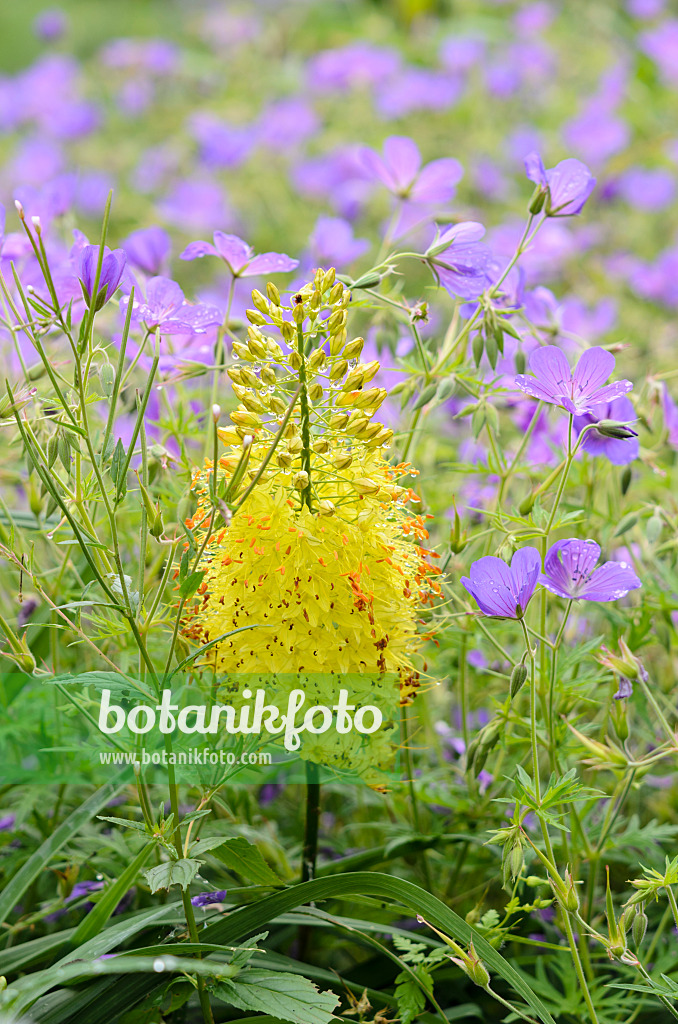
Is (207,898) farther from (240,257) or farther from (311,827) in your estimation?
(240,257)

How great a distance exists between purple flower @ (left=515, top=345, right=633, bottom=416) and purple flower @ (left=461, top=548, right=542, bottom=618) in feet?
0.36

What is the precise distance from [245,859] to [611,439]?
412 mm

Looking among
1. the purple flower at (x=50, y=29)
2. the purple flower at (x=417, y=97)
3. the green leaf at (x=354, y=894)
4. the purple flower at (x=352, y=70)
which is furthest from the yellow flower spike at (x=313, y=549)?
the purple flower at (x=50, y=29)

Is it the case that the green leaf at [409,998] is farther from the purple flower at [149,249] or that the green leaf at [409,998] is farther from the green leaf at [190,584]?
the purple flower at [149,249]

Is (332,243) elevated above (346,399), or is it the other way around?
(332,243)

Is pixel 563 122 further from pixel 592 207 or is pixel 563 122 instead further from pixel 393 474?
pixel 393 474

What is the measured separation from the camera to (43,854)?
728 mm

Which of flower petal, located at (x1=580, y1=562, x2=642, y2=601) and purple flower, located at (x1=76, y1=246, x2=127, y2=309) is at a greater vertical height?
purple flower, located at (x1=76, y1=246, x2=127, y2=309)

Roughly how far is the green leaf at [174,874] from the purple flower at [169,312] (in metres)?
0.36

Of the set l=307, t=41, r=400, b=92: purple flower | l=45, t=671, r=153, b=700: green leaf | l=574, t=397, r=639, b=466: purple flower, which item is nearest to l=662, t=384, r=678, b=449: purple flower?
l=574, t=397, r=639, b=466: purple flower

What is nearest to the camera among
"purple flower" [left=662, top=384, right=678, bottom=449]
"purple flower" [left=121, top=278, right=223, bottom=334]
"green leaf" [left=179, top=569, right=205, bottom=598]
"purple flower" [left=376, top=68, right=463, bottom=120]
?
"green leaf" [left=179, top=569, right=205, bottom=598]

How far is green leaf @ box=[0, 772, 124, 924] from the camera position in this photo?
0.72m

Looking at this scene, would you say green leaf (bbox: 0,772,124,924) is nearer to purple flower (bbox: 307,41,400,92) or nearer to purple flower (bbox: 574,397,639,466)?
purple flower (bbox: 574,397,639,466)

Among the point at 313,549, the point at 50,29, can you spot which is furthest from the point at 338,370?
the point at 50,29
